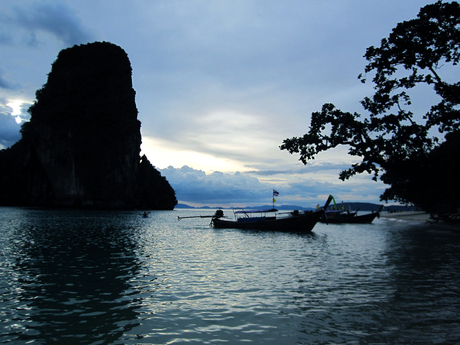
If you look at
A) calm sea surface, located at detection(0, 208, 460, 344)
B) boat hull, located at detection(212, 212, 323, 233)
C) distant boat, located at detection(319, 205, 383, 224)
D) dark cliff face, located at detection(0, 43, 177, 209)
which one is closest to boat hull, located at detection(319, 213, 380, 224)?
distant boat, located at detection(319, 205, 383, 224)

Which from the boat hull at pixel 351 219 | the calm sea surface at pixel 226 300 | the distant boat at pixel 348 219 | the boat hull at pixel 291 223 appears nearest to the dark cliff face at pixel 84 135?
the distant boat at pixel 348 219

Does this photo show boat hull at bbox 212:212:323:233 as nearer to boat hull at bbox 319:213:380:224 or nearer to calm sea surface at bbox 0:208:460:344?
calm sea surface at bbox 0:208:460:344

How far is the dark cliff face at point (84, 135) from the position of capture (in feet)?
292

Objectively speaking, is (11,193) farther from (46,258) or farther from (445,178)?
(445,178)

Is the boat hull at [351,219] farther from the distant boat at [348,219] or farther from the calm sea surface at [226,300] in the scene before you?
the calm sea surface at [226,300]

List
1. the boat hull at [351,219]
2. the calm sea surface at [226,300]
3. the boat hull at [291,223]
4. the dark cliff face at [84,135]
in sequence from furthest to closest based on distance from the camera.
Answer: the dark cliff face at [84,135]
the boat hull at [351,219]
the boat hull at [291,223]
the calm sea surface at [226,300]

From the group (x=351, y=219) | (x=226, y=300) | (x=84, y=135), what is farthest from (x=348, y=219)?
(x=84, y=135)

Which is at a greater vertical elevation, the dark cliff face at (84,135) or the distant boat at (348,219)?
the dark cliff face at (84,135)

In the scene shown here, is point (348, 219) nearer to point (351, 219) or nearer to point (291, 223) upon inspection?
point (351, 219)

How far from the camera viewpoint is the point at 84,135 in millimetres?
91375

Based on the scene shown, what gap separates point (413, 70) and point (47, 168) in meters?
97.3

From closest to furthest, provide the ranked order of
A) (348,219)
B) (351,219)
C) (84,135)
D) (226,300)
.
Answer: (226,300)
(348,219)
(351,219)
(84,135)

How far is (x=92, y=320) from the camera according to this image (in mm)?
7016

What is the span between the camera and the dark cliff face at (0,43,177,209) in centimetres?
8912
